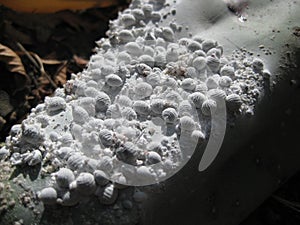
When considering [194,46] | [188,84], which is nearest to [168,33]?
[194,46]

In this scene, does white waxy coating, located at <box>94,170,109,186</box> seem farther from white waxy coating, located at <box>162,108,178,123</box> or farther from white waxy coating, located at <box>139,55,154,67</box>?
white waxy coating, located at <box>139,55,154,67</box>

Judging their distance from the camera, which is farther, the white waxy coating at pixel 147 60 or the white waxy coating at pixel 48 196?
the white waxy coating at pixel 147 60

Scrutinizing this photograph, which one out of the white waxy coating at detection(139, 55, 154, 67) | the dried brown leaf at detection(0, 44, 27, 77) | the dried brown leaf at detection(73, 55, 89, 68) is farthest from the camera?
the dried brown leaf at detection(73, 55, 89, 68)

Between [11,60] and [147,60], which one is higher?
[147,60]

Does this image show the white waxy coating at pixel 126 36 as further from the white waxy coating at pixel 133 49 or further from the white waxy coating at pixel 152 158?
the white waxy coating at pixel 152 158

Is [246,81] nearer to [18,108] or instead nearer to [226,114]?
[226,114]

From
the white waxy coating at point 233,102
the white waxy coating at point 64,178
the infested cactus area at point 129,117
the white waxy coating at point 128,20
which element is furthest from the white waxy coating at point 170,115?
the white waxy coating at point 128,20

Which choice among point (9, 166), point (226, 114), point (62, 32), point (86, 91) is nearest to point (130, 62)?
point (86, 91)

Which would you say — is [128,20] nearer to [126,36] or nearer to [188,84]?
[126,36]

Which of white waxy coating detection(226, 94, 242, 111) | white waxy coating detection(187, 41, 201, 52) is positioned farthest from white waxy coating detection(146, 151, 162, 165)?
white waxy coating detection(187, 41, 201, 52)

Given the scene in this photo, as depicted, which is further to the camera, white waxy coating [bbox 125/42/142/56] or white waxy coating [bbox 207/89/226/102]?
white waxy coating [bbox 125/42/142/56]

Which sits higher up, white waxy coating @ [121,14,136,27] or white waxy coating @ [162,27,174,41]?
white waxy coating @ [162,27,174,41]

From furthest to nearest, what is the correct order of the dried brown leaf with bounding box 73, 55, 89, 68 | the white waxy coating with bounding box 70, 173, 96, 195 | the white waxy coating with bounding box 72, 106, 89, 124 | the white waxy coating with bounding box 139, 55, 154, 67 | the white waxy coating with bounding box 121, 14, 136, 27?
the dried brown leaf with bounding box 73, 55, 89, 68
the white waxy coating with bounding box 121, 14, 136, 27
the white waxy coating with bounding box 139, 55, 154, 67
the white waxy coating with bounding box 72, 106, 89, 124
the white waxy coating with bounding box 70, 173, 96, 195
